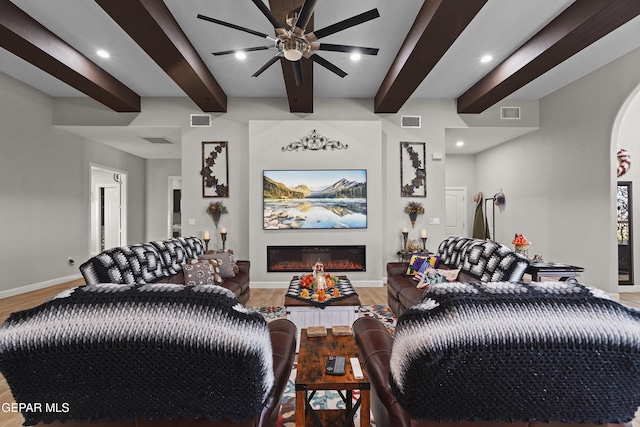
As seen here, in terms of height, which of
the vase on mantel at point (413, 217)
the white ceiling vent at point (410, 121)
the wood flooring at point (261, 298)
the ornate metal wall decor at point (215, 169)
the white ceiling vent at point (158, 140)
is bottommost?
the wood flooring at point (261, 298)

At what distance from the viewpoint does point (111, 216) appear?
748 cm

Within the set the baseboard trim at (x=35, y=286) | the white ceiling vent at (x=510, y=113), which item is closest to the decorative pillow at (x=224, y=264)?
the baseboard trim at (x=35, y=286)

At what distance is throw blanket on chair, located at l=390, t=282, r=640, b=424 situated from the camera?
0.89 meters

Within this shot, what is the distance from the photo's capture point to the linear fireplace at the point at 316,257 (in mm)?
5012

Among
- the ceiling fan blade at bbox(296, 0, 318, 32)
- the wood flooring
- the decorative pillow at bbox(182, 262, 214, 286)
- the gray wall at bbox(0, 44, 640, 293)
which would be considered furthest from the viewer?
the gray wall at bbox(0, 44, 640, 293)

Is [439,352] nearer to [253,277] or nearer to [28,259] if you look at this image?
[253,277]

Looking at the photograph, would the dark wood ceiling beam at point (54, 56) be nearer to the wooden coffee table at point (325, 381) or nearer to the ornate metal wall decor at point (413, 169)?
the wooden coffee table at point (325, 381)

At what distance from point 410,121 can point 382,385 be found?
4843 millimetres

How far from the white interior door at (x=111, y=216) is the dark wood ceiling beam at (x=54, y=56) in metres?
3.45

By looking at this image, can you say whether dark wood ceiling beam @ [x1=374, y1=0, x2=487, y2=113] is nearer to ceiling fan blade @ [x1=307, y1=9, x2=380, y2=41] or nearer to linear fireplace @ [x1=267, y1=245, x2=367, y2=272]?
ceiling fan blade @ [x1=307, y1=9, x2=380, y2=41]

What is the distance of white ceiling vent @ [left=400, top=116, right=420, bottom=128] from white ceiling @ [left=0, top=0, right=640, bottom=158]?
369 mm

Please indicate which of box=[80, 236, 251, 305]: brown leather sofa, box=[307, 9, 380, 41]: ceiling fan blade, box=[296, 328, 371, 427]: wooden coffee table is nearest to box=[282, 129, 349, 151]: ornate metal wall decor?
box=[80, 236, 251, 305]: brown leather sofa

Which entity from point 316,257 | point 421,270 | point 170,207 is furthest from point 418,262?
point 170,207

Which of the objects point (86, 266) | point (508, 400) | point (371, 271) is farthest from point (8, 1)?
point (371, 271)
